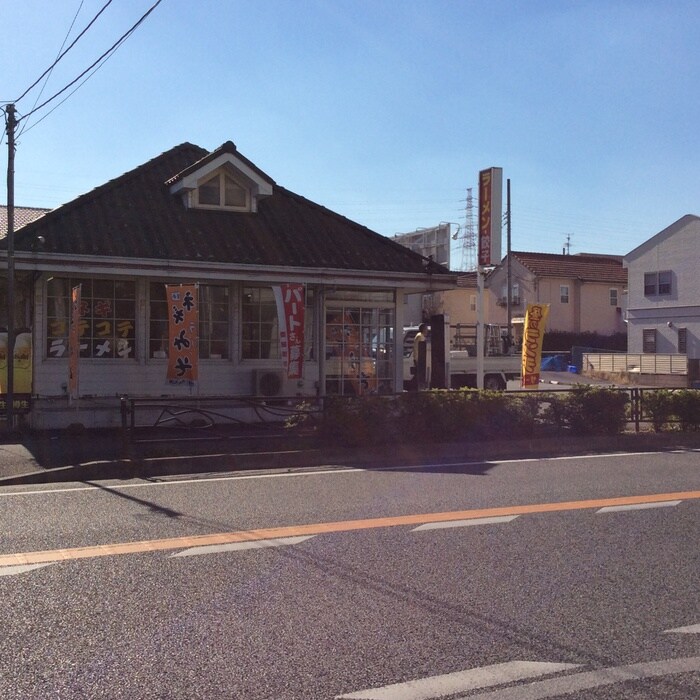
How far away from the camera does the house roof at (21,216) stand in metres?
17.2

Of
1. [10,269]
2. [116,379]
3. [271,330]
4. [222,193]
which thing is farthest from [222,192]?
[10,269]

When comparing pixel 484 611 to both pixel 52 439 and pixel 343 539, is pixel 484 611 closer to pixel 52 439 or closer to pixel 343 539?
pixel 343 539

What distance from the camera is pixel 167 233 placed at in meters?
16.1

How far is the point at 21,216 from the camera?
735 inches

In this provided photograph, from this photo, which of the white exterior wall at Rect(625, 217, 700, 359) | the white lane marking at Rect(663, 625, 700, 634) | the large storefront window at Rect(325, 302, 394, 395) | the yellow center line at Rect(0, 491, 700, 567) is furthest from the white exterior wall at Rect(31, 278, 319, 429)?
the white exterior wall at Rect(625, 217, 700, 359)

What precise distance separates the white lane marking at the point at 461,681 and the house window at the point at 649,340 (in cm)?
4086

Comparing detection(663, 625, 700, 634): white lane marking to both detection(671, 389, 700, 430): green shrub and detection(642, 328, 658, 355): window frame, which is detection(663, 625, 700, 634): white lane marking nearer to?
detection(671, 389, 700, 430): green shrub

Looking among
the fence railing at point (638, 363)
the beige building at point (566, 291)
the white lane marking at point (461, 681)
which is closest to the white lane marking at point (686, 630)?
the white lane marking at point (461, 681)

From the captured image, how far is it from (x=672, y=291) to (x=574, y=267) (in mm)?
13241

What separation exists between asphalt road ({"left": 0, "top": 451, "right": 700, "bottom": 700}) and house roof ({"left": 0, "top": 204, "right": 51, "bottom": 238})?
31.0ft

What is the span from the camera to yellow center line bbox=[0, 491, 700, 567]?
6.59 m

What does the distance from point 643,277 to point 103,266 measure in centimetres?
3496

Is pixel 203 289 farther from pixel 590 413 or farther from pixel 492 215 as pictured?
pixel 590 413

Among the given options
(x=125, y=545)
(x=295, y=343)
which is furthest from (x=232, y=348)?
(x=125, y=545)
